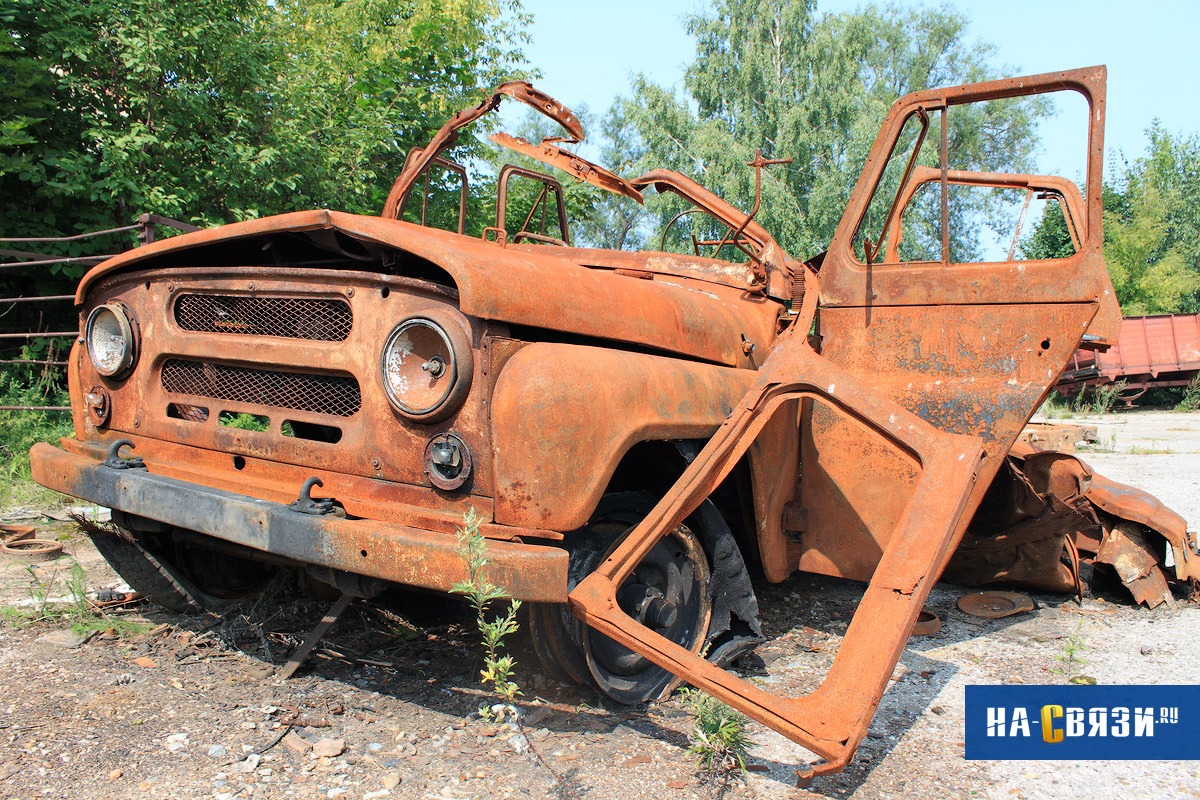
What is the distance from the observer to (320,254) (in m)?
2.93

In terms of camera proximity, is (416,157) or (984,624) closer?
(984,624)

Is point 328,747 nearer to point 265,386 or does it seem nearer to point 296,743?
point 296,743

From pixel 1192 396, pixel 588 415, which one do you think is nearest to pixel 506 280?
pixel 588 415

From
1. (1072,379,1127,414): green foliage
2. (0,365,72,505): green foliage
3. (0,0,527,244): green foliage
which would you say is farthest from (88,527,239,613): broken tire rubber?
(1072,379,1127,414): green foliage

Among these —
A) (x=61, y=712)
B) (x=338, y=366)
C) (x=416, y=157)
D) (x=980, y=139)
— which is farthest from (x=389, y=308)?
(x=980, y=139)

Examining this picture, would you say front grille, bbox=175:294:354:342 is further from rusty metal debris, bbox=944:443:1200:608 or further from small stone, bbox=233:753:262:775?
rusty metal debris, bbox=944:443:1200:608

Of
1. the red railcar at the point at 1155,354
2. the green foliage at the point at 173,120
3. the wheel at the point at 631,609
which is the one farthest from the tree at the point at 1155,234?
the wheel at the point at 631,609

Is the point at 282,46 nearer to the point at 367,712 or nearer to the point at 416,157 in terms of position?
the point at 416,157

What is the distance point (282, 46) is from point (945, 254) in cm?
931

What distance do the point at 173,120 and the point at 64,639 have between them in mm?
6442

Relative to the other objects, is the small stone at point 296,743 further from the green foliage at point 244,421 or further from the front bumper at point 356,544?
the green foliage at point 244,421

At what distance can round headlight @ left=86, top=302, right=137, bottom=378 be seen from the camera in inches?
115

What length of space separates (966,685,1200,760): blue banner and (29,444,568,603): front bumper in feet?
4.76

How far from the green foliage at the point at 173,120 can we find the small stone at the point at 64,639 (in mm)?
5013
